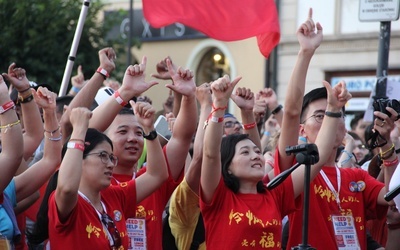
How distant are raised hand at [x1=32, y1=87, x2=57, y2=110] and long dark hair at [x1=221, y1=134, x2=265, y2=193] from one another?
1.08 m

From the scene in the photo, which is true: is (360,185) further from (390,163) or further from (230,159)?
(230,159)

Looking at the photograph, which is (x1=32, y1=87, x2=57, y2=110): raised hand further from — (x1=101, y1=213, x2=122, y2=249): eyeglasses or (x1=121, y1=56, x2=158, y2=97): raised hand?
(x1=101, y1=213, x2=122, y2=249): eyeglasses

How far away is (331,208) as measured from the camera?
625 cm

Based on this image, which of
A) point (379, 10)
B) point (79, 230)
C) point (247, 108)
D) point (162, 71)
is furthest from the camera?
point (379, 10)

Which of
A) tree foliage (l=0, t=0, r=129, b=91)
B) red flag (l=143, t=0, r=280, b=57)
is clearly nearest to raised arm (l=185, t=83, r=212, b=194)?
red flag (l=143, t=0, r=280, b=57)

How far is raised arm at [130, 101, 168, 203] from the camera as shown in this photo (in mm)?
6141

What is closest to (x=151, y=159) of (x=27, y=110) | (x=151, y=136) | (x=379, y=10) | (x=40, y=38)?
(x=151, y=136)

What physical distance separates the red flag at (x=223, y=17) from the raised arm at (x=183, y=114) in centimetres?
227

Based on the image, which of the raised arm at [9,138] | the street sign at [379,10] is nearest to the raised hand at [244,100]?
the raised arm at [9,138]

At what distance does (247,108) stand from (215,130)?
880mm

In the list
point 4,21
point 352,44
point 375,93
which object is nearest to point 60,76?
point 4,21

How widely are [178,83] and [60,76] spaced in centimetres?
1187

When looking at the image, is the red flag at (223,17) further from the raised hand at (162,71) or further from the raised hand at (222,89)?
the raised hand at (222,89)

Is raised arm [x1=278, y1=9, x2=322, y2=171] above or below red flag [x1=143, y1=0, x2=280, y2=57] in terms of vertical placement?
below
